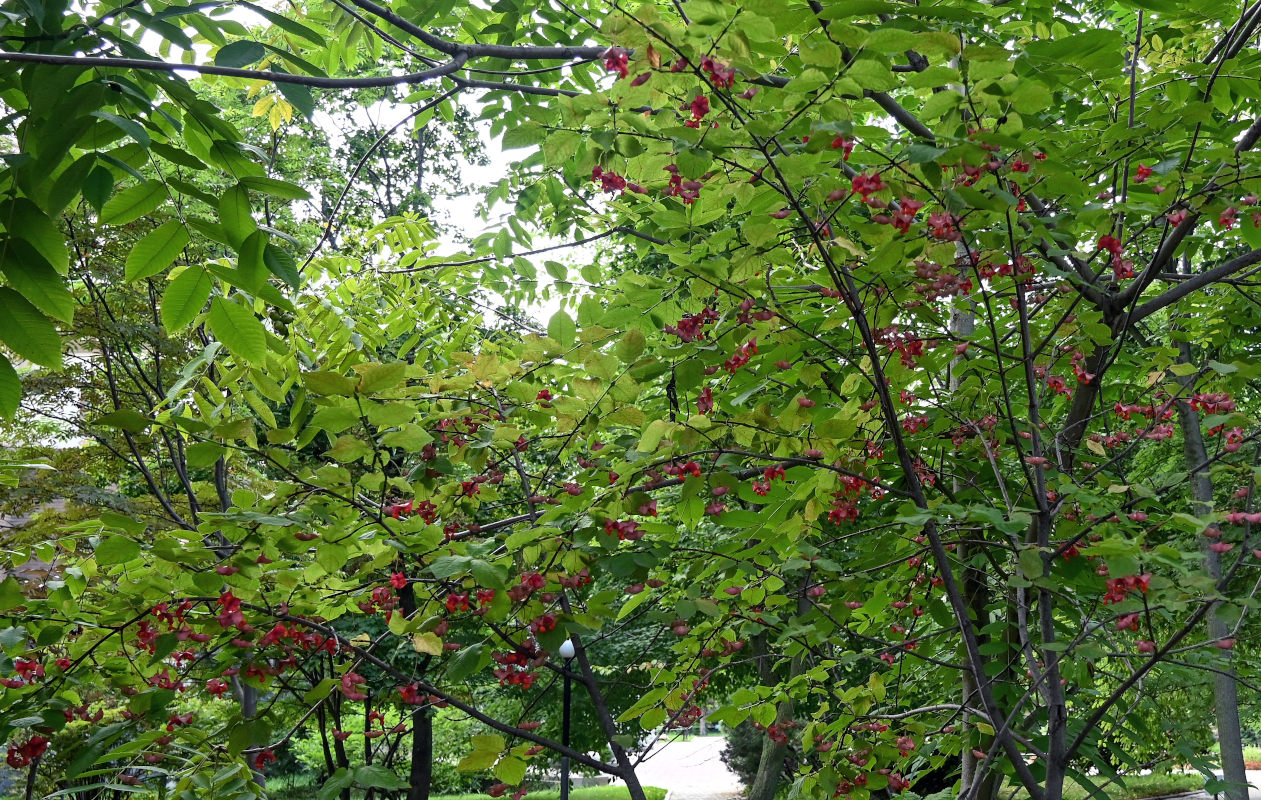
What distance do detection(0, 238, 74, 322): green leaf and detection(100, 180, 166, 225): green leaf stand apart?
17cm

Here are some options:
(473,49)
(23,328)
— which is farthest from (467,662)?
(473,49)

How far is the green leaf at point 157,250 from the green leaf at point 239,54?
30cm

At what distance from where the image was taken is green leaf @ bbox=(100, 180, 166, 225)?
4.39 ft

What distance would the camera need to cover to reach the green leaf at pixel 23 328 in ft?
3.71

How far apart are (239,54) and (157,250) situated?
1.18 feet

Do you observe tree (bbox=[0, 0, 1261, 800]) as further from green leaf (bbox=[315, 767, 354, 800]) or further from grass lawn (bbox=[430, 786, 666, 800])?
grass lawn (bbox=[430, 786, 666, 800])

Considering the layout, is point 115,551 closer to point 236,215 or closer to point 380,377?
point 380,377

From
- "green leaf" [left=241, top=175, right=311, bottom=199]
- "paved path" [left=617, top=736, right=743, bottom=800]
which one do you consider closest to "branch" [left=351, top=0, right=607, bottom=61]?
"green leaf" [left=241, top=175, right=311, bottom=199]

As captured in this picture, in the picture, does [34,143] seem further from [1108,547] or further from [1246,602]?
[1246,602]

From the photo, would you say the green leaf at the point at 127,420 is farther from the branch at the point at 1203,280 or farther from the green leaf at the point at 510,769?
the branch at the point at 1203,280

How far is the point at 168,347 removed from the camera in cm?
544

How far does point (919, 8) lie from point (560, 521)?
1.32m

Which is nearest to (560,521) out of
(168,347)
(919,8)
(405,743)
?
(919,8)

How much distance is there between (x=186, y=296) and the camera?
55.5 inches
